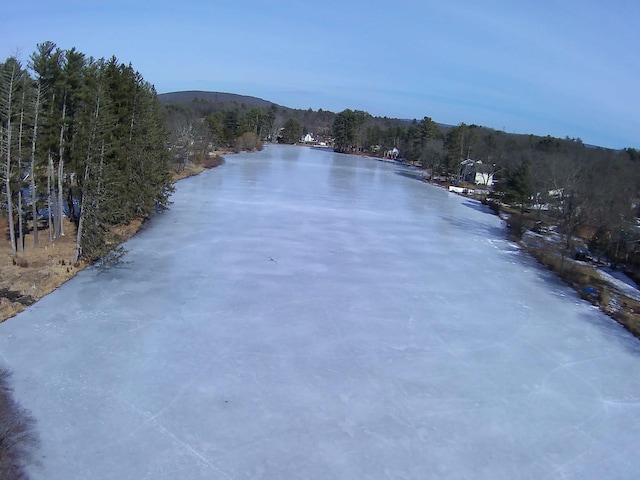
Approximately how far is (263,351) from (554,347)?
4.89m

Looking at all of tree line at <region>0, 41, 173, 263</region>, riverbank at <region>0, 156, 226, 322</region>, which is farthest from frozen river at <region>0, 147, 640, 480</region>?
tree line at <region>0, 41, 173, 263</region>

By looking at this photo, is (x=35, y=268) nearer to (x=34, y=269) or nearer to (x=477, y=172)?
(x=34, y=269)

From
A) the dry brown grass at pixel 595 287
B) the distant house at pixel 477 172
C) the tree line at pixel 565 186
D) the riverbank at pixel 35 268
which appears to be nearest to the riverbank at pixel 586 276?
the dry brown grass at pixel 595 287

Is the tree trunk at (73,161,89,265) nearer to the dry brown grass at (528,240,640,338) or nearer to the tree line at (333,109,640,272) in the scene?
the dry brown grass at (528,240,640,338)

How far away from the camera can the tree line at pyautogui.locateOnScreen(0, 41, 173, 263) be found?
1027cm

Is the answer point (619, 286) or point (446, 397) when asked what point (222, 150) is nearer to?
point (619, 286)

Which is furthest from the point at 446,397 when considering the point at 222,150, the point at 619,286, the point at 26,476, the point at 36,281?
the point at 222,150

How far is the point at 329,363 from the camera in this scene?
700 centimetres

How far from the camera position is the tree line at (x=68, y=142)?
1027 centimetres

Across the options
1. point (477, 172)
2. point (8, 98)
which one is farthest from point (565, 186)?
point (477, 172)

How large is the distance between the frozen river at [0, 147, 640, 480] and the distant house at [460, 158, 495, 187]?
26434mm

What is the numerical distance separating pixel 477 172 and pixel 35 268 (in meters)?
34.2

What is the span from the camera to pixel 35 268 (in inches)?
388

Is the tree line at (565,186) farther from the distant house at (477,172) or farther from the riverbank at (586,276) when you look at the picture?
the riverbank at (586,276)
